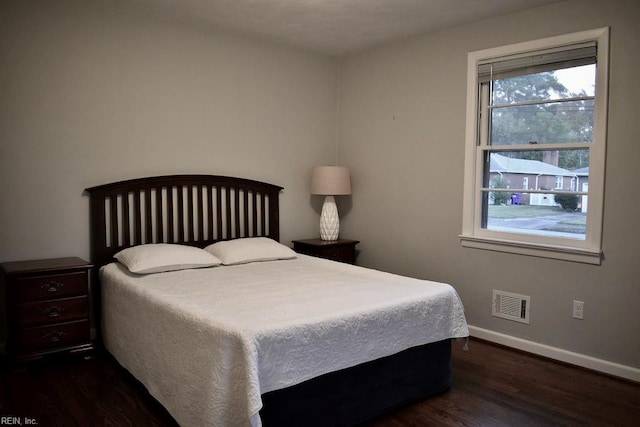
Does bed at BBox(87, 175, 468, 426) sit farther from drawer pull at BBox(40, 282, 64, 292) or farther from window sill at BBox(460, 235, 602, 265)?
window sill at BBox(460, 235, 602, 265)

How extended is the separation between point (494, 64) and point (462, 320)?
1.89 metres

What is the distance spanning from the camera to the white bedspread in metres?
1.91

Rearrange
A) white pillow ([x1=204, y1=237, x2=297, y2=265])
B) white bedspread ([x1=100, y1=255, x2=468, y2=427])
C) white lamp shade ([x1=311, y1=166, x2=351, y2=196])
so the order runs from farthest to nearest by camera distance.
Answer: white lamp shade ([x1=311, y1=166, x2=351, y2=196]) → white pillow ([x1=204, y1=237, x2=297, y2=265]) → white bedspread ([x1=100, y1=255, x2=468, y2=427])

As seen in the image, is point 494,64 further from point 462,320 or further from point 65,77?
point 65,77

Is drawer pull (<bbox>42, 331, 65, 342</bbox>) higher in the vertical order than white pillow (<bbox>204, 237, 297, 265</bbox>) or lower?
lower

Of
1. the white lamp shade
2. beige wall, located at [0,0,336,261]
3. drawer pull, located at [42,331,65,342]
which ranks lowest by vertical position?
drawer pull, located at [42,331,65,342]

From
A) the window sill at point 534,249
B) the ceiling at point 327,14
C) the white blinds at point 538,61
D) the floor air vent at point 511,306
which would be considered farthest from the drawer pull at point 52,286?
the white blinds at point 538,61

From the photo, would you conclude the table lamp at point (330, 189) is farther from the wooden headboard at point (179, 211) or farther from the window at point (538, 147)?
the window at point (538, 147)

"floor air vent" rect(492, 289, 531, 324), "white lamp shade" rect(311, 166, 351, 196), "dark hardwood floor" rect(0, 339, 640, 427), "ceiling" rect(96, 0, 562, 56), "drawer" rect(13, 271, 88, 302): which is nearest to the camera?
"dark hardwood floor" rect(0, 339, 640, 427)

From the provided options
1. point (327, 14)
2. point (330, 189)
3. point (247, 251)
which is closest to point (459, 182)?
point (330, 189)

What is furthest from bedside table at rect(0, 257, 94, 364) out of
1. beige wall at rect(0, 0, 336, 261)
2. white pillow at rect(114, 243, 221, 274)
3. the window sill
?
the window sill

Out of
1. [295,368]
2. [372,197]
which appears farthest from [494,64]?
[295,368]

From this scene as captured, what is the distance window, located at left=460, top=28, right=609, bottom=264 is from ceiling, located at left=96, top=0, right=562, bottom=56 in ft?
1.15

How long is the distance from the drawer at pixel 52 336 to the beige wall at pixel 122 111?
538mm
